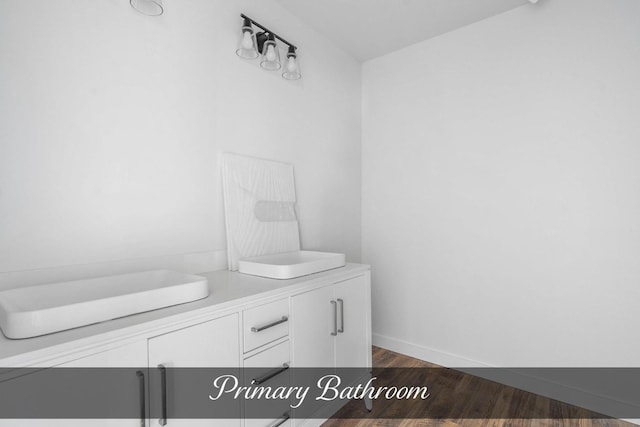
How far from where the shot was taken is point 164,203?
1.60 m

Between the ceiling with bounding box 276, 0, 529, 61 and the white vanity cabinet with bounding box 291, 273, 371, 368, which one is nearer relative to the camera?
the white vanity cabinet with bounding box 291, 273, 371, 368

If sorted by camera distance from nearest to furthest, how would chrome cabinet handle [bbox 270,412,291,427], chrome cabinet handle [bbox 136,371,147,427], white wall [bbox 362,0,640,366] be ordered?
chrome cabinet handle [bbox 136,371,147,427], chrome cabinet handle [bbox 270,412,291,427], white wall [bbox 362,0,640,366]

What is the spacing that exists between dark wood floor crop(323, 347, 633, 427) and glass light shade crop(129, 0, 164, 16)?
2.22 meters

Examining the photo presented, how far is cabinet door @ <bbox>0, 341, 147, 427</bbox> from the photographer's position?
82 centimetres

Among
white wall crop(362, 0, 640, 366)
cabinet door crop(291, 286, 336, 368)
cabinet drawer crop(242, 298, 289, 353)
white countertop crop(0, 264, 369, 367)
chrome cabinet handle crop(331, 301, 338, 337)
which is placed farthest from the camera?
white wall crop(362, 0, 640, 366)

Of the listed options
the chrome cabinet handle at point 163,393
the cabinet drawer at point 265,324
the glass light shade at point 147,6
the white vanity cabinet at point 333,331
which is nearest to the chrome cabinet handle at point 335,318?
the white vanity cabinet at point 333,331

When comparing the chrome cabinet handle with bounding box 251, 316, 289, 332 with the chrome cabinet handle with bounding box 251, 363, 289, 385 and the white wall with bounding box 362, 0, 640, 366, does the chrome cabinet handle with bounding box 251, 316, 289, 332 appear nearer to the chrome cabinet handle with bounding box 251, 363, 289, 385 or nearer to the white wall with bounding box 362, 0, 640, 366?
the chrome cabinet handle with bounding box 251, 363, 289, 385

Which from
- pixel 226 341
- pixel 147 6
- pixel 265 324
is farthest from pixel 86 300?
pixel 147 6

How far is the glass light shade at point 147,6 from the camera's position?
1399 mm

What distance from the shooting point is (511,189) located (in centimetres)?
225

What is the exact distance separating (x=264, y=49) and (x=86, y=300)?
1.59 m
